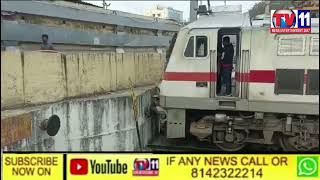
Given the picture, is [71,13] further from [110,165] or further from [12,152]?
[110,165]

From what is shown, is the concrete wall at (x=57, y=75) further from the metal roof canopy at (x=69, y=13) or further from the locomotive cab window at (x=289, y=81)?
the locomotive cab window at (x=289, y=81)

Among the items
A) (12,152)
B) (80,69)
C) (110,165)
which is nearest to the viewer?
(110,165)

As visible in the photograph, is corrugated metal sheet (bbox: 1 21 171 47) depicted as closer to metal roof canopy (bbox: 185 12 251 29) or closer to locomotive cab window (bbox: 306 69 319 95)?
metal roof canopy (bbox: 185 12 251 29)

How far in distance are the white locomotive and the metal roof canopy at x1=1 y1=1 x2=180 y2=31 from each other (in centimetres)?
167

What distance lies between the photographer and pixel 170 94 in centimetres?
641

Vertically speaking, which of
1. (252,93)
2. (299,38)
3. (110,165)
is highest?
(299,38)

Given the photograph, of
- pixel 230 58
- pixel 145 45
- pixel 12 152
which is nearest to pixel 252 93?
pixel 230 58

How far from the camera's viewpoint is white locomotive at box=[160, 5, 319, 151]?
5680 mm

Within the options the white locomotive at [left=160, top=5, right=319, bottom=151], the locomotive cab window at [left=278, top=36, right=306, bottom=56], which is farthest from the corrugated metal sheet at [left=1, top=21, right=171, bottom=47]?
the locomotive cab window at [left=278, top=36, right=306, bottom=56]

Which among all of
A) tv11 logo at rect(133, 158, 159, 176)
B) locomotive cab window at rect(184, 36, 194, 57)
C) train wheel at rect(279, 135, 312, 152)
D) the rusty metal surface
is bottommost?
train wheel at rect(279, 135, 312, 152)

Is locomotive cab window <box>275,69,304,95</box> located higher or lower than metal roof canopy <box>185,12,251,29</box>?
lower

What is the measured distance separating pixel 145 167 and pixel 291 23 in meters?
3.24

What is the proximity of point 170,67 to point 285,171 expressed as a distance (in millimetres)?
3431

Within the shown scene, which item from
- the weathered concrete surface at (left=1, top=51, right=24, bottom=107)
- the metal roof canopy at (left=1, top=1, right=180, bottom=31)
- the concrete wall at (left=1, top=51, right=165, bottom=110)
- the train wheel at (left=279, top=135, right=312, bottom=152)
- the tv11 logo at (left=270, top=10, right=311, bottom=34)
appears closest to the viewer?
the weathered concrete surface at (left=1, top=51, right=24, bottom=107)
